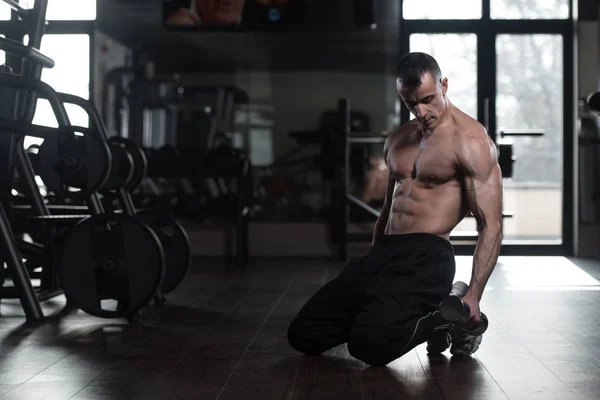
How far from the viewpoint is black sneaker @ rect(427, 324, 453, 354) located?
2.56 meters

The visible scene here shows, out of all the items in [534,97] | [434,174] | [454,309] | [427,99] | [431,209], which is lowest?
[454,309]

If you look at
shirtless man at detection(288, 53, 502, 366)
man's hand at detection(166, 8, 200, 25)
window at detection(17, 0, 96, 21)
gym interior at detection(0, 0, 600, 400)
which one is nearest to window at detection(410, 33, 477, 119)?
gym interior at detection(0, 0, 600, 400)

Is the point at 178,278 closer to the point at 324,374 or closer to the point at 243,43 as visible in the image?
the point at 324,374

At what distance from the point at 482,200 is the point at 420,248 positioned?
238 mm

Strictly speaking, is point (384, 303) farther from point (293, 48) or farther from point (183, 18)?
point (183, 18)

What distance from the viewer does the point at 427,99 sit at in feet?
8.23

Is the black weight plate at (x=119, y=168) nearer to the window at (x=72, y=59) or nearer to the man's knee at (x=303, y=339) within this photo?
the man's knee at (x=303, y=339)

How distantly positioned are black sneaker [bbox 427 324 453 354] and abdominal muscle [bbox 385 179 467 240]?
→ 0.28 m

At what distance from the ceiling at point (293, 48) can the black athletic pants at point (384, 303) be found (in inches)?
168

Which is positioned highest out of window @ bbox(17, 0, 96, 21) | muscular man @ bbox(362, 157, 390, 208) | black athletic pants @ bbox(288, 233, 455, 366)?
window @ bbox(17, 0, 96, 21)

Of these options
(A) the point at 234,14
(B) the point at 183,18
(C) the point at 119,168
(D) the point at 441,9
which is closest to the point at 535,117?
(D) the point at 441,9

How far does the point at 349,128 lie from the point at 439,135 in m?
3.64

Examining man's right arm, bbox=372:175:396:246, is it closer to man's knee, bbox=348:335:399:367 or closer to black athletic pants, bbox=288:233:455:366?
black athletic pants, bbox=288:233:455:366

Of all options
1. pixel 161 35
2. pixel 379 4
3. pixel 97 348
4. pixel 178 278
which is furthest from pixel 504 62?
pixel 97 348
